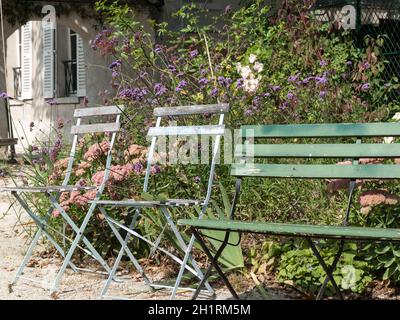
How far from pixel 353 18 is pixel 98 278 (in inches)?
241

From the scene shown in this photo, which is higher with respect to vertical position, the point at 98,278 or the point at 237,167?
the point at 237,167

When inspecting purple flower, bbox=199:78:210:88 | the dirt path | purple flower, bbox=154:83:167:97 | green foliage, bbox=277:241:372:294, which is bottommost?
the dirt path

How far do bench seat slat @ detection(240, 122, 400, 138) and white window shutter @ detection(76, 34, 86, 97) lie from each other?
12.2 meters

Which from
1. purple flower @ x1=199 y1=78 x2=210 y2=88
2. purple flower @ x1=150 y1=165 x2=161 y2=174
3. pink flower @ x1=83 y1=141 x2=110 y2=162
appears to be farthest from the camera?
purple flower @ x1=199 y1=78 x2=210 y2=88

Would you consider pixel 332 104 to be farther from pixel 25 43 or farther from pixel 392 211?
pixel 25 43

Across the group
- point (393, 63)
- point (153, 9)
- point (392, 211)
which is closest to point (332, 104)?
point (392, 211)

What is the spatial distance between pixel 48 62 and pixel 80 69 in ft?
3.34

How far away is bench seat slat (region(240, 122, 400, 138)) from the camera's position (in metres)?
4.68

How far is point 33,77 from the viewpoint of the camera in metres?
18.6

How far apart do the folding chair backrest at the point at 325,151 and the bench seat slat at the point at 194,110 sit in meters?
0.28

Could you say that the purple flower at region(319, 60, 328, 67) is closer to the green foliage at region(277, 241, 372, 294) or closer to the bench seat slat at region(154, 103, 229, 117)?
the bench seat slat at region(154, 103, 229, 117)

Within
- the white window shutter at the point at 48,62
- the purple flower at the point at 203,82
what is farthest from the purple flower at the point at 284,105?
the white window shutter at the point at 48,62

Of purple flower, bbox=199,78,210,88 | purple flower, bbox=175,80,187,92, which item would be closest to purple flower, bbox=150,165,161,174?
purple flower, bbox=175,80,187,92

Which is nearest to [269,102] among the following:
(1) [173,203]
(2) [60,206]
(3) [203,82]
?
(3) [203,82]
